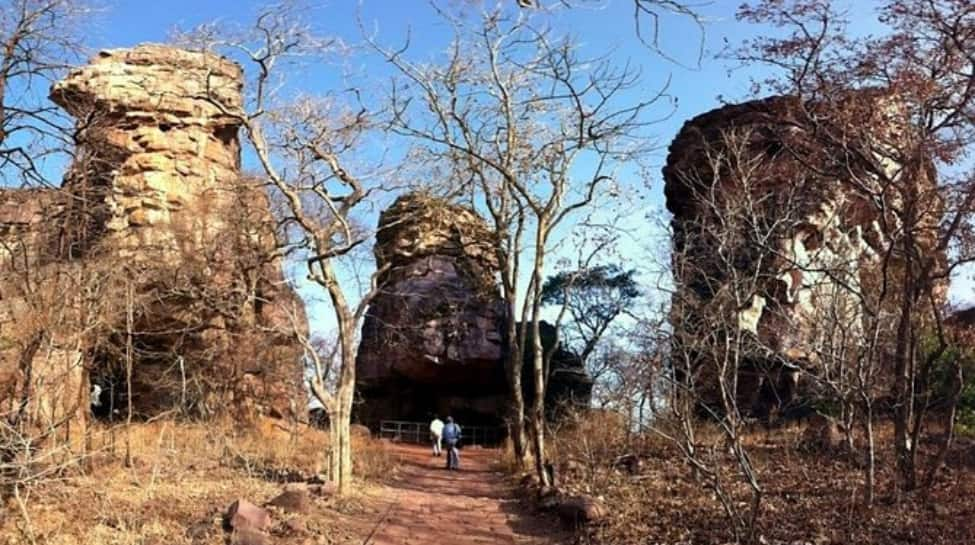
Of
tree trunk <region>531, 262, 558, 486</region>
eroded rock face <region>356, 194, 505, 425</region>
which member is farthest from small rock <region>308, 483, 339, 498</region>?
eroded rock face <region>356, 194, 505, 425</region>

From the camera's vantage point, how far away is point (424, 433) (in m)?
33.8

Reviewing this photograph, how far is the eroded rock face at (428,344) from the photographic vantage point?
104 feet

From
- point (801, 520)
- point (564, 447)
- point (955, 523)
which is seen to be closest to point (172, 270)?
point (564, 447)

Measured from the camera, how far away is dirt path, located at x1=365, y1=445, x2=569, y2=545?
11633 millimetres

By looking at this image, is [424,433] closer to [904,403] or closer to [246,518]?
[904,403]

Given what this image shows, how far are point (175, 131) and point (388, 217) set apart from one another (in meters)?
7.96

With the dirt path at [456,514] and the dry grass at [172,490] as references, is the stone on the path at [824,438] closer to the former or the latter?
the dirt path at [456,514]

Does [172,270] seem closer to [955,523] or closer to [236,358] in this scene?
[236,358]

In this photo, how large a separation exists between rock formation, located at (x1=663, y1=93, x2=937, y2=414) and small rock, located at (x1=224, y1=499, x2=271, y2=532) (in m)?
5.65

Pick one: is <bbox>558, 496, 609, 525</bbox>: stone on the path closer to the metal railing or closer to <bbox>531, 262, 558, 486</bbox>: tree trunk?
<bbox>531, 262, 558, 486</bbox>: tree trunk

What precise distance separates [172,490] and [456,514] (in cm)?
427

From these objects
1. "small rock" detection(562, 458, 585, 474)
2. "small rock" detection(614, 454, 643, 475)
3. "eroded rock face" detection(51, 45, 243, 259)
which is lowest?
"small rock" detection(562, 458, 585, 474)

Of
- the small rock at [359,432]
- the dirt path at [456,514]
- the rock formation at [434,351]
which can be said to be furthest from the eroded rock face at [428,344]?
the dirt path at [456,514]

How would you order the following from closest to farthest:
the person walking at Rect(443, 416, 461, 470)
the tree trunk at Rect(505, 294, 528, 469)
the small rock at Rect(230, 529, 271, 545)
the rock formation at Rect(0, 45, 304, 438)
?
1. the small rock at Rect(230, 529, 271, 545)
2. the rock formation at Rect(0, 45, 304, 438)
3. the tree trunk at Rect(505, 294, 528, 469)
4. the person walking at Rect(443, 416, 461, 470)
